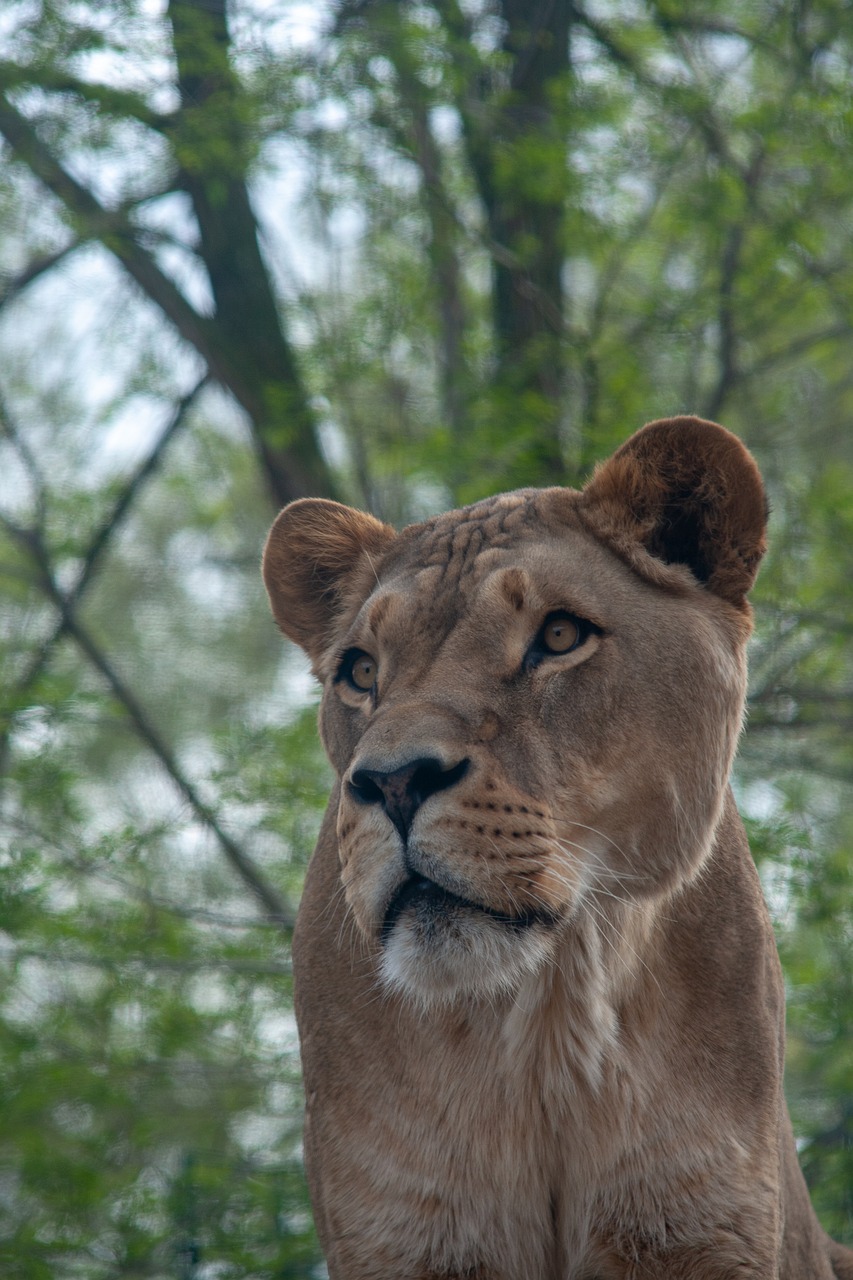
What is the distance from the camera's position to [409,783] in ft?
9.12

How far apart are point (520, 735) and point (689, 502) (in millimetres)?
904

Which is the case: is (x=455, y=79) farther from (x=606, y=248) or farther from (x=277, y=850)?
(x=277, y=850)

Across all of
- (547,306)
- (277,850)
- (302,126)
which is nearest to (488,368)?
(547,306)

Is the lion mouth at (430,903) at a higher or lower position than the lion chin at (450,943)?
higher

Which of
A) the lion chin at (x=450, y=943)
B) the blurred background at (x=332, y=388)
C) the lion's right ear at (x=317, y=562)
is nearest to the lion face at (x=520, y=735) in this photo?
the lion chin at (x=450, y=943)

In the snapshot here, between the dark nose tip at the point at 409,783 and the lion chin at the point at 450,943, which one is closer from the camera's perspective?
the dark nose tip at the point at 409,783

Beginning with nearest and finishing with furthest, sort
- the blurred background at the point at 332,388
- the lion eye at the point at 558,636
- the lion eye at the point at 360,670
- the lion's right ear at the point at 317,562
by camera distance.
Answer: the lion eye at the point at 558,636, the lion eye at the point at 360,670, the lion's right ear at the point at 317,562, the blurred background at the point at 332,388

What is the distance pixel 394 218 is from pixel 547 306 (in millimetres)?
1266

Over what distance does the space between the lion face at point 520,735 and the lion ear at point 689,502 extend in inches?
0.8

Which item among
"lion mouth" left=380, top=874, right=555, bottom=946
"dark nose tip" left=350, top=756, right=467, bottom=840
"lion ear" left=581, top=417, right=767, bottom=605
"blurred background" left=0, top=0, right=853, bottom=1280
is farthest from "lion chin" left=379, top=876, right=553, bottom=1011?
"blurred background" left=0, top=0, right=853, bottom=1280

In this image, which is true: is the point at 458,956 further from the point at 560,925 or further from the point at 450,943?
the point at 560,925

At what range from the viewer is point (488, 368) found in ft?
24.6

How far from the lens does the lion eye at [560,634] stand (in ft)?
10.4

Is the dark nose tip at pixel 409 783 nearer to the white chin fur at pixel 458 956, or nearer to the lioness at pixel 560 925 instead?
the lioness at pixel 560 925
